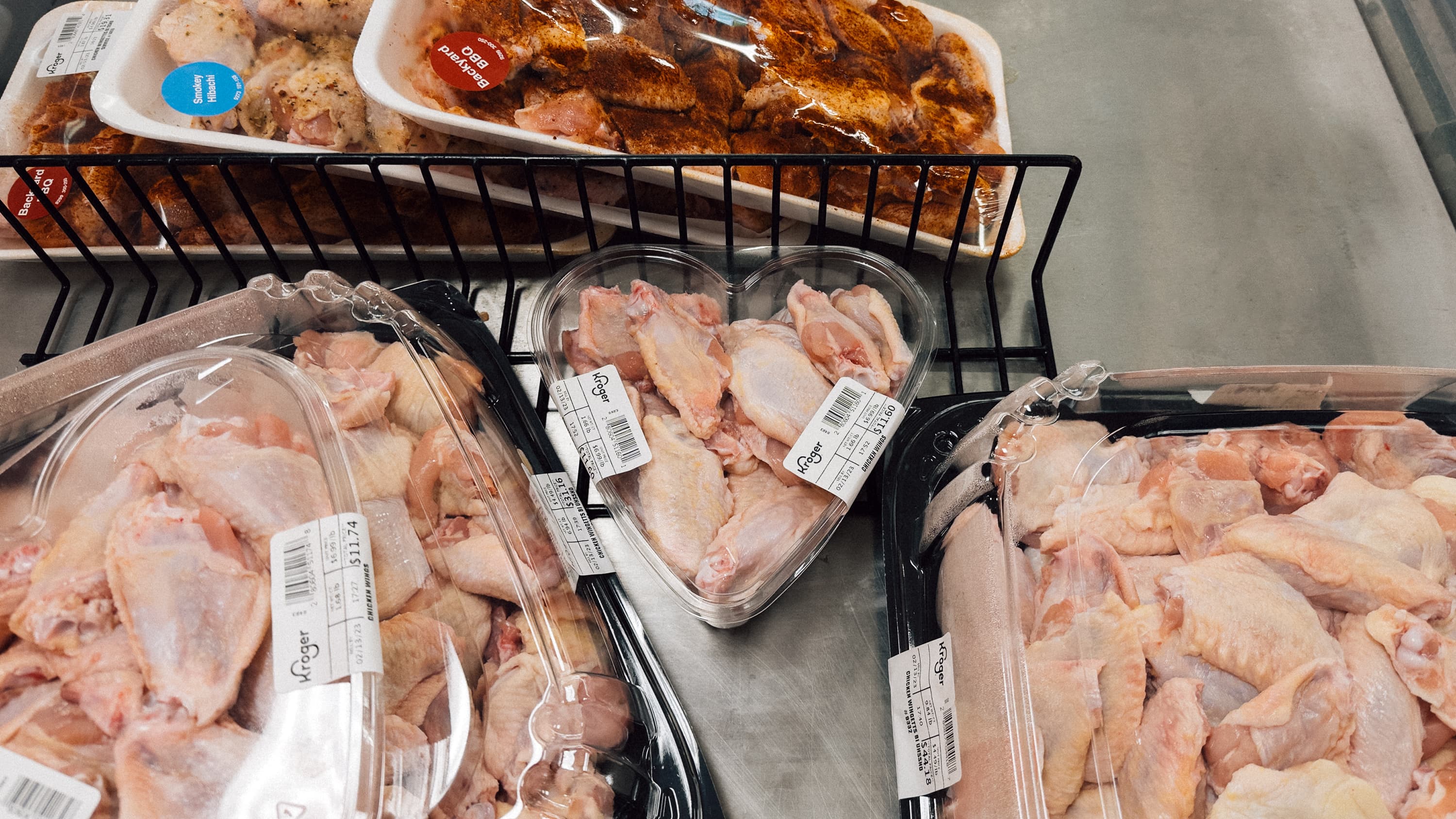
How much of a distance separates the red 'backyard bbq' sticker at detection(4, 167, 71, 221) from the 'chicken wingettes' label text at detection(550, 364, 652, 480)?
3.01ft

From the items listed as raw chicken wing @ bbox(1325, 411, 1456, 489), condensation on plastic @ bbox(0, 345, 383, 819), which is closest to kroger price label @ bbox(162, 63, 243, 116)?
A: condensation on plastic @ bbox(0, 345, 383, 819)

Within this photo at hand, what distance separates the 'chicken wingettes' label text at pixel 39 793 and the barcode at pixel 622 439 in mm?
527

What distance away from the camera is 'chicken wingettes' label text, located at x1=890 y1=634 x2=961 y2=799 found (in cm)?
79

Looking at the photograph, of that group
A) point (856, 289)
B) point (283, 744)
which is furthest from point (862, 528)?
point (283, 744)

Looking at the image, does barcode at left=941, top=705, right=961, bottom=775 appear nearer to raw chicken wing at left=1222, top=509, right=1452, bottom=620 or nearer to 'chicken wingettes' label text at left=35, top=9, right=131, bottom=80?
raw chicken wing at left=1222, top=509, right=1452, bottom=620

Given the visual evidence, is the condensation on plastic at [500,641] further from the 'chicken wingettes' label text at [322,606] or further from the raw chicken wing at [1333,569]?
the raw chicken wing at [1333,569]

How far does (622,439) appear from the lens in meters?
0.95

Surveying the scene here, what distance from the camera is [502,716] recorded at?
0.74 m

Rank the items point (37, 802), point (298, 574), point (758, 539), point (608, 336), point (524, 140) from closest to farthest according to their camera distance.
A: point (37, 802) → point (298, 574) → point (758, 539) → point (608, 336) → point (524, 140)

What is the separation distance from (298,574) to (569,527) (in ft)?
1.00

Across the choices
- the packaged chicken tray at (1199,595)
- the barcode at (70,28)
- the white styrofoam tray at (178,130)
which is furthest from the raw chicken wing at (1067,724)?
the barcode at (70,28)

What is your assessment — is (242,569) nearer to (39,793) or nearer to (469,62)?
(39,793)

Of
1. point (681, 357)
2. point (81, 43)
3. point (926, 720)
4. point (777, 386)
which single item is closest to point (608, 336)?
point (681, 357)

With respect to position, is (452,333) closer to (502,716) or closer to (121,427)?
(121,427)
